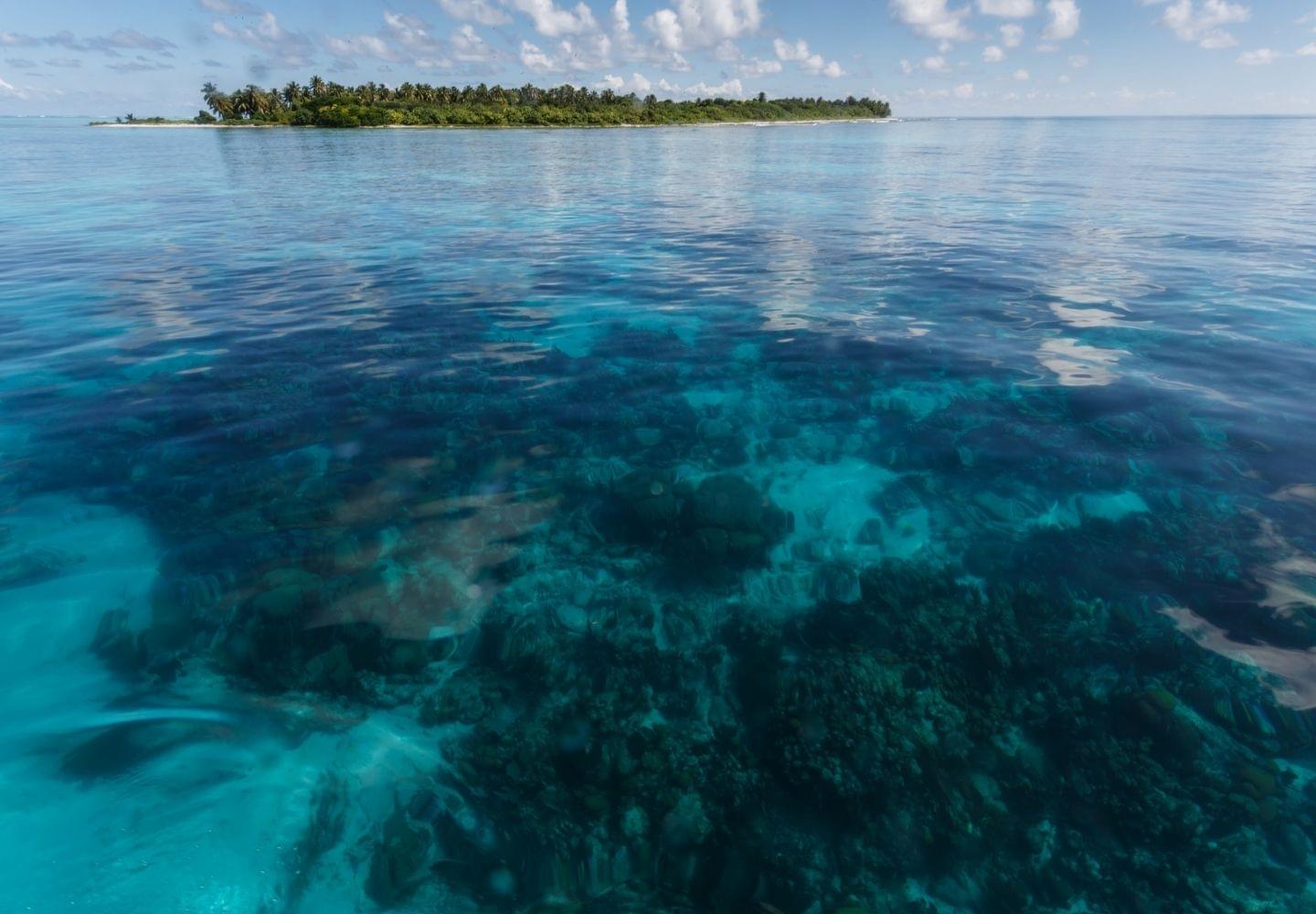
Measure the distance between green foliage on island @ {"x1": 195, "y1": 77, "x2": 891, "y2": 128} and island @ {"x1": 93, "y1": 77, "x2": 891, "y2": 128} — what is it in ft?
0.64

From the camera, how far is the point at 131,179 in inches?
1703

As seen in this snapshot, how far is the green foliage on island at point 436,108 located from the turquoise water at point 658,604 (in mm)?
143713

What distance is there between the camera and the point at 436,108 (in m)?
145

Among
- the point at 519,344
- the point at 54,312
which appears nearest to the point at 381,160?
the point at 54,312

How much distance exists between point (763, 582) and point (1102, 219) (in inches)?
1144

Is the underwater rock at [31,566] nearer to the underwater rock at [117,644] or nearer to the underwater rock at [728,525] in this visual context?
the underwater rock at [117,644]

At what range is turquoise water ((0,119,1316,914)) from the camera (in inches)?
193

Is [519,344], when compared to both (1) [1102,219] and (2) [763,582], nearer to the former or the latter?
(2) [763,582]

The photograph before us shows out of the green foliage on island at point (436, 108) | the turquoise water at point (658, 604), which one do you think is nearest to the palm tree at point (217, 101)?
the green foliage on island at point (436, 108)

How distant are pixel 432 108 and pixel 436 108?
32.8 inches

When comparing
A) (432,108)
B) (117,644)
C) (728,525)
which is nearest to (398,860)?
(117,644)

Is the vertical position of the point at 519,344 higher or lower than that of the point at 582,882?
higher

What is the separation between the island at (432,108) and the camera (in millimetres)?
136875

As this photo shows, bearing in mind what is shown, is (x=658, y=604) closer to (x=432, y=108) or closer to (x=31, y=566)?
(x=31, y=566)
